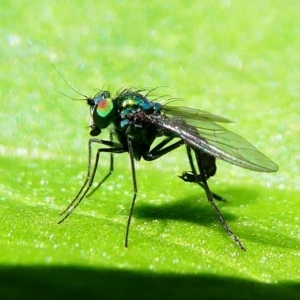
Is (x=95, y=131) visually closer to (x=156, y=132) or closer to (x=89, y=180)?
(x=89, y=180)

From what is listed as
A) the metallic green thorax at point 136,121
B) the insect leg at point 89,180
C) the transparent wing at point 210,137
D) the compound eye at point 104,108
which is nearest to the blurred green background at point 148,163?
the insect leg at point 89,180

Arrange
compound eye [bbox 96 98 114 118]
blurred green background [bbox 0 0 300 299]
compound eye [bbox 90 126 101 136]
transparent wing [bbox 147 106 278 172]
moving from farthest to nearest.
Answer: compound eye [bbox 90 126 101 136] → compound eye [bbox 96 98 114 118] → transparent wing [bbox 147 106 278 172] → blurred green background [bbox 0 0 300 299]

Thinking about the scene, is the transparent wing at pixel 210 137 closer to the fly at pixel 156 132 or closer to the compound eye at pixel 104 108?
the fly at pixel 156 132

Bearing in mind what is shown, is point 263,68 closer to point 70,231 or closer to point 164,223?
point 164,223

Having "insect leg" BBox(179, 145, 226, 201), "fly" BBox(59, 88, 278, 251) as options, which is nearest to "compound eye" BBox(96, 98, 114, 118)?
"fly" BBox(59, 88, 278, 251)

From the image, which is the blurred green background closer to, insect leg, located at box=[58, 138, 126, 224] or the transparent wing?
insect leg, located at box=[58, 138, 126, 224]
